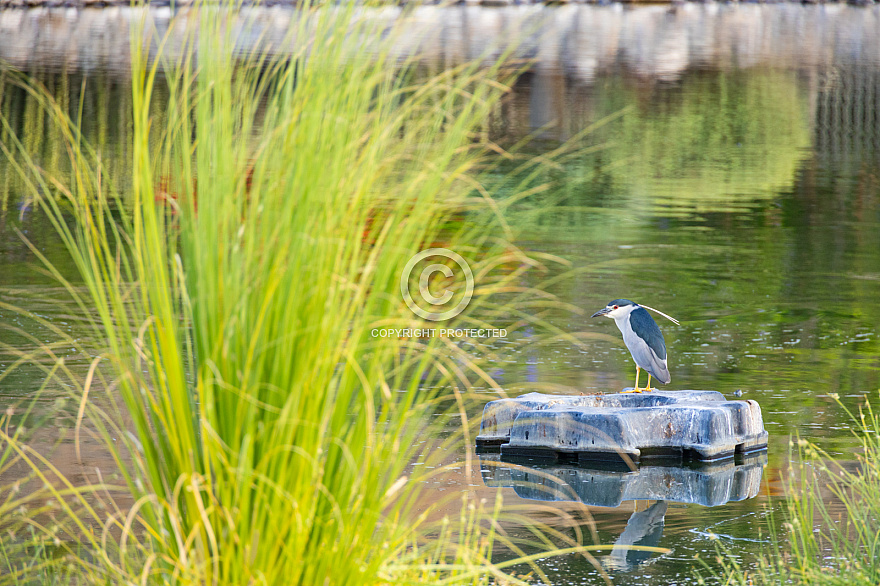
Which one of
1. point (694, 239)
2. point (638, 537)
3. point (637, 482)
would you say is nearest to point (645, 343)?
point (637, 482)

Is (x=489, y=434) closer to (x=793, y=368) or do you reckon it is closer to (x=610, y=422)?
(x=610, y=422)

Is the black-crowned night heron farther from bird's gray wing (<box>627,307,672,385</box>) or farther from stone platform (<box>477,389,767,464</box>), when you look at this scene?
stone platform (<box>477,389,767,464</box>)

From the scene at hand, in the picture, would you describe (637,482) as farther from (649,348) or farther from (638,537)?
(649,348)

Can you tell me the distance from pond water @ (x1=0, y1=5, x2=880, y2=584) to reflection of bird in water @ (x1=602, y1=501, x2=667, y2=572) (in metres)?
0.01

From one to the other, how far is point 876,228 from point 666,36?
37535mm

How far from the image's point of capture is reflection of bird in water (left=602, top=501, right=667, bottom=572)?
5559mm

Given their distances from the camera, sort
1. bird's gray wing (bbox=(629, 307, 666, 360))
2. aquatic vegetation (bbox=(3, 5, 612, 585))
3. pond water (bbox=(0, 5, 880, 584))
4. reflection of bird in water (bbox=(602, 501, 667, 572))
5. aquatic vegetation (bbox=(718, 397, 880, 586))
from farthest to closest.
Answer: bird's gray wing (bbox=(629, 307, 666, 360)) → pond water (bbox=(0, 5, 880, 584)) → reflection of bird in water (bbox=(602, 501, 667, 572)) → aquatic vegetation (bbox=(718, 397, 880, 586)) → aquatic vegetation (bbox=(3, 5, 612, 585))

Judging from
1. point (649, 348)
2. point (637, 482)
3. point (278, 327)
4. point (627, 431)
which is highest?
point (278, 327)

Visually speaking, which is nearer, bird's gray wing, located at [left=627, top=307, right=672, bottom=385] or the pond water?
the pond water

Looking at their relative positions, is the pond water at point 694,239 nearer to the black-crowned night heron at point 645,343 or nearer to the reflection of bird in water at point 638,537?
the reflection of bird in water at point 638,537

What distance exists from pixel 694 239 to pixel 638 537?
31.7ft

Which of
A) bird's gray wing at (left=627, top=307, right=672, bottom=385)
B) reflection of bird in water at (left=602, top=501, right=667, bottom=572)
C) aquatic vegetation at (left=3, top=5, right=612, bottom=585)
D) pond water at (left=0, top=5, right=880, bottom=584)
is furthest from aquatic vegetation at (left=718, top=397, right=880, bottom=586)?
aquatic vegetation at (left=3, top=5, right=612, bottom=585)

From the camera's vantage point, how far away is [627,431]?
696 cm

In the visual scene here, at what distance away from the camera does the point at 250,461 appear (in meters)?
3.13
